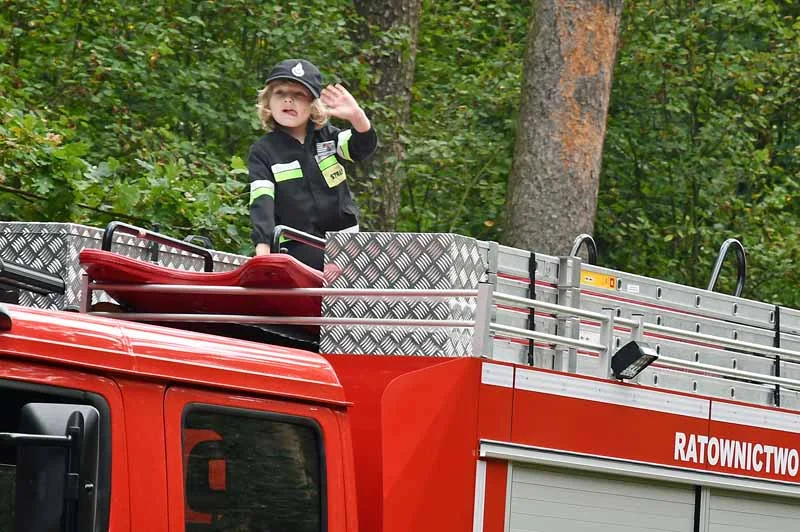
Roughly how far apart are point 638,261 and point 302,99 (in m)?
10.8

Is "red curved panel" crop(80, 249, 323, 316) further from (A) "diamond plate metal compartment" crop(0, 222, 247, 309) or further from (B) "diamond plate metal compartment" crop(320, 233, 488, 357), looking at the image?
(A) "diamond plate metal compartment" crop(0, 222, 247, 309)

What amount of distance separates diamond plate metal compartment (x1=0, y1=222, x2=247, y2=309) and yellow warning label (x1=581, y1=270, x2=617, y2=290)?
181cm

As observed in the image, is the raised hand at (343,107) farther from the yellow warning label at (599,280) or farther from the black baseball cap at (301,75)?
the yellow warning label at (599,280)

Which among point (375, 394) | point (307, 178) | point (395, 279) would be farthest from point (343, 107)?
point (375, 394)

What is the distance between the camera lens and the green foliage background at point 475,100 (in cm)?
1404

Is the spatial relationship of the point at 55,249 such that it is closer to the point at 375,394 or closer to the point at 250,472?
the point at 375,394

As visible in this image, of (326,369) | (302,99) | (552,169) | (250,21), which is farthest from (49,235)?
(250,21)

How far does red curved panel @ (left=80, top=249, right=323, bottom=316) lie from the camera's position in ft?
16.3

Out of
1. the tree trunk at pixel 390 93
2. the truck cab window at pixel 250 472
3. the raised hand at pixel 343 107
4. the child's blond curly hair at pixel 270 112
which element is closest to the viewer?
the truck cab window at pixel 250 472

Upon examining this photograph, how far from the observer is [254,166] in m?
6.11

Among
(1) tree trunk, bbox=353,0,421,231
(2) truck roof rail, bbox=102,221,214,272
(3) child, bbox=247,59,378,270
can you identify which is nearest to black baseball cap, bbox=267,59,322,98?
(3) child, bbox=247,59,378,270

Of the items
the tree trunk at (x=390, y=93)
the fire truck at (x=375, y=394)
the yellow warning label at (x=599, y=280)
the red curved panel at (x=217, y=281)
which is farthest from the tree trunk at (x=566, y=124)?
the red curved panel at (x=217, y=281)

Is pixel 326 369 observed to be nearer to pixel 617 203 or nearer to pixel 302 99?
pixel 302 99

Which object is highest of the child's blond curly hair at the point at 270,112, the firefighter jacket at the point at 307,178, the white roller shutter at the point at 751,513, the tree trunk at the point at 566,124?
the tree trunk at the point at 566,124
